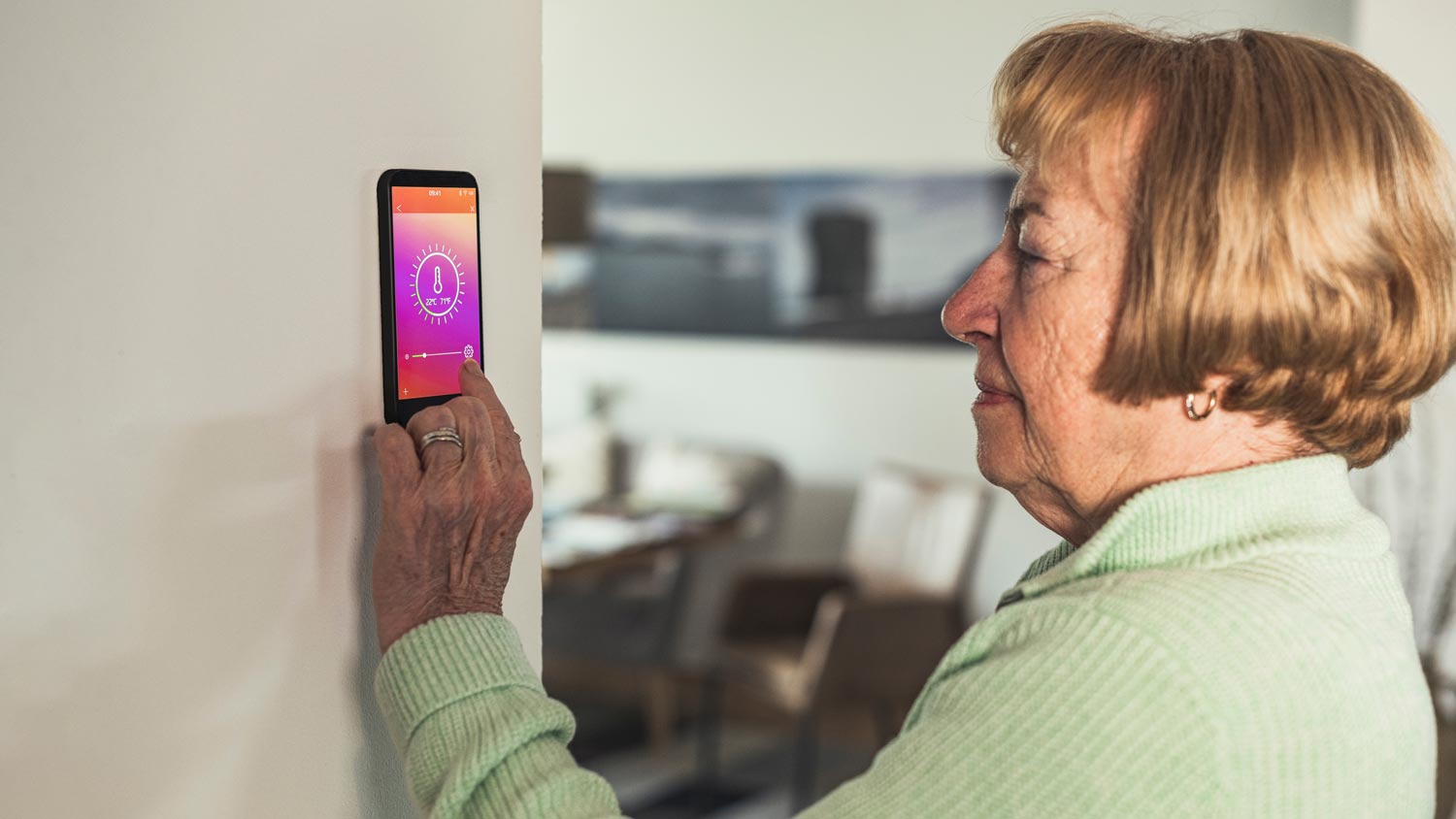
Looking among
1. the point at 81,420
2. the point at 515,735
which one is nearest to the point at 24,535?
the point at 81,420

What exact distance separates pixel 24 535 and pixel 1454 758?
2884mm

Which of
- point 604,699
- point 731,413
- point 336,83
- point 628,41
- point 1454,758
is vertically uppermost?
point 628,41

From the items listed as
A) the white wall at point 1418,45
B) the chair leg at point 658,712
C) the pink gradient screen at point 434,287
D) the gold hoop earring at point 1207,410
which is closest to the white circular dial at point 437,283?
the pink gradient screen at point 434,287

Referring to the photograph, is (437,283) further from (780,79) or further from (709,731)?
(780,79)

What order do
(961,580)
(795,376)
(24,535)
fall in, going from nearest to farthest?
(24,535) → (961,580) → (795,376)

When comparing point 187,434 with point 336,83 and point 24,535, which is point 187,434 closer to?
point 24,535

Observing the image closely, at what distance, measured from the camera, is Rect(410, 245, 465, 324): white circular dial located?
859 mm

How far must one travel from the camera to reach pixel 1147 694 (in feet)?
2.37

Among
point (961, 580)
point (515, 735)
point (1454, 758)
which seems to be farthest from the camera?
point (961, 580)

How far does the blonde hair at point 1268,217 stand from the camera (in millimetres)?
779

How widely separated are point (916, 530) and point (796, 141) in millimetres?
1456

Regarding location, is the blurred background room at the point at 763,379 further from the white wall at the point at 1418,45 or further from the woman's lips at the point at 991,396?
the woman's lips at the point at 991,396

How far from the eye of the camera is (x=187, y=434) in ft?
2.40

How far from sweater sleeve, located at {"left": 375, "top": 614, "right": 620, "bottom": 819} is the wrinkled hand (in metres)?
0.02
